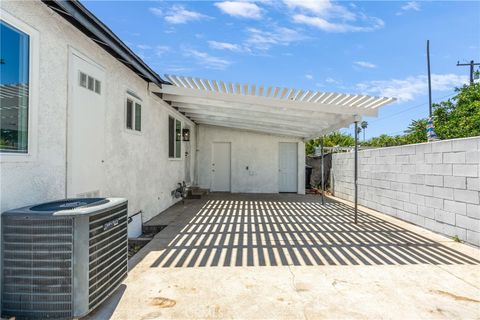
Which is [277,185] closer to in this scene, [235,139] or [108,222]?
[235,139]

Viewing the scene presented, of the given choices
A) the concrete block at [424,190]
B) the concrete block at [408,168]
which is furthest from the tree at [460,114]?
the concrete block at [424,190]

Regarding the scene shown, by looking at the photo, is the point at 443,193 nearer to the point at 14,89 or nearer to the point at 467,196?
the point at 467,196

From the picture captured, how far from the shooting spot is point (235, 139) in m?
12.5

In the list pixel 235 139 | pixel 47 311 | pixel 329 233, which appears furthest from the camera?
pixel 235 139

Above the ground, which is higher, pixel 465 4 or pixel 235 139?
pixel 465 4

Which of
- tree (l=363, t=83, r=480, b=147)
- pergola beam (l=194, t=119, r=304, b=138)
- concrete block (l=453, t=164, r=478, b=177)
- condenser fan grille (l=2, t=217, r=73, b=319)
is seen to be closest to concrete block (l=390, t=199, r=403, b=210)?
concrete block (l=453, t=164, r=478, b=177)

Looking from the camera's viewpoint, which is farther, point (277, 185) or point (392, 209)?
point (277, 185)

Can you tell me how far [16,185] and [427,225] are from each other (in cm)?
673

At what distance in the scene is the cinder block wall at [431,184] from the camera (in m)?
4.62

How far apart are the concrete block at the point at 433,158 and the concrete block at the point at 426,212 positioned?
953mm

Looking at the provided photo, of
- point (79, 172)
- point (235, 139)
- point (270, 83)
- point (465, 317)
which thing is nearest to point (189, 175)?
point (235, 139)

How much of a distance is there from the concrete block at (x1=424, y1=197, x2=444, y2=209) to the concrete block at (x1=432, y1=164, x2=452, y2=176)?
52 centimetres

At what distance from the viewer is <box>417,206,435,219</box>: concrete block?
557 centimetres

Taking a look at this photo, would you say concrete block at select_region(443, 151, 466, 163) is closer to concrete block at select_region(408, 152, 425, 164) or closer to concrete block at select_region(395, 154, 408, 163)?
concrete block at select_region(408, 152, 425, 164)
